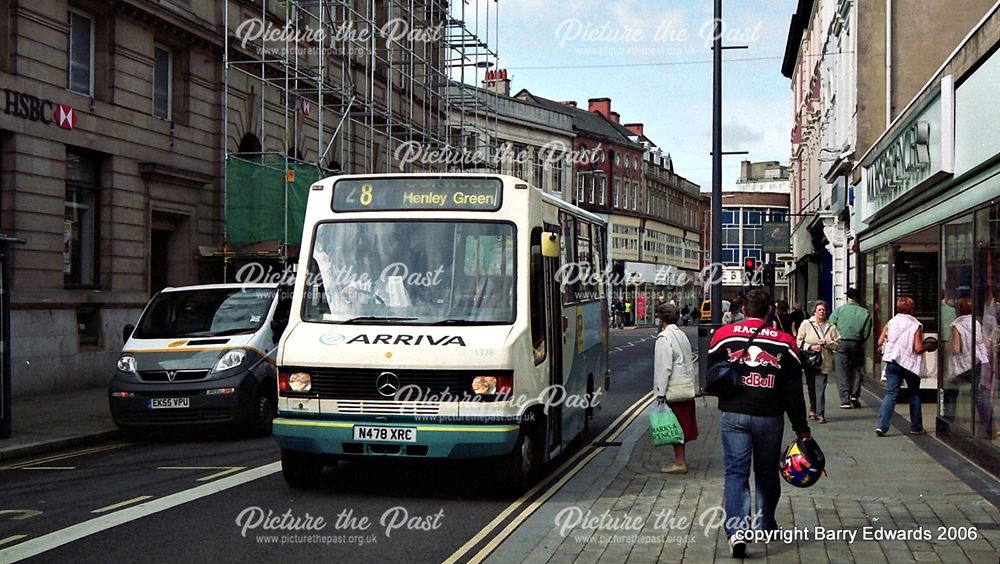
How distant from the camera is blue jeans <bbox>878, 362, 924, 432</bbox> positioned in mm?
13281

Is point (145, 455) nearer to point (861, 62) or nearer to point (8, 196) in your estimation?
point (8, 196)

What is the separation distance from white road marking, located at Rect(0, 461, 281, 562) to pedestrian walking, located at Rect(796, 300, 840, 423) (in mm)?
7901

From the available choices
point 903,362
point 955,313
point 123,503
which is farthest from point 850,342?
point 123,503

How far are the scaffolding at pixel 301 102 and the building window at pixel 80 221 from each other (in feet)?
13.1

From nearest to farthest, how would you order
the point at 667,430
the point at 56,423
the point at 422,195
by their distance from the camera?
the point at 422,195 < the point at 667,430 < the point at 56,423

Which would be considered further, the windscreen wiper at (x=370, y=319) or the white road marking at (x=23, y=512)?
the windscreen wiper at (x=370, y=319)

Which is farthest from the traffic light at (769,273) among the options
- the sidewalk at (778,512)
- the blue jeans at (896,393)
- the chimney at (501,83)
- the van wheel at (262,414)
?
the chimney at (501,83)

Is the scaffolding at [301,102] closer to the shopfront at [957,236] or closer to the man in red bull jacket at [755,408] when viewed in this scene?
the shopfront at [957,236]

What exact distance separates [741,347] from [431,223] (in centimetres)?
365

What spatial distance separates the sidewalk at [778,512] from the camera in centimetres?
725

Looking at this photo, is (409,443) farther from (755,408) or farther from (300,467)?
(755,408)

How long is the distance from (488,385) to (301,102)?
2221 centimetres

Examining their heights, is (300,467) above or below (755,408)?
below

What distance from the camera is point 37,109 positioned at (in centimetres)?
1961
